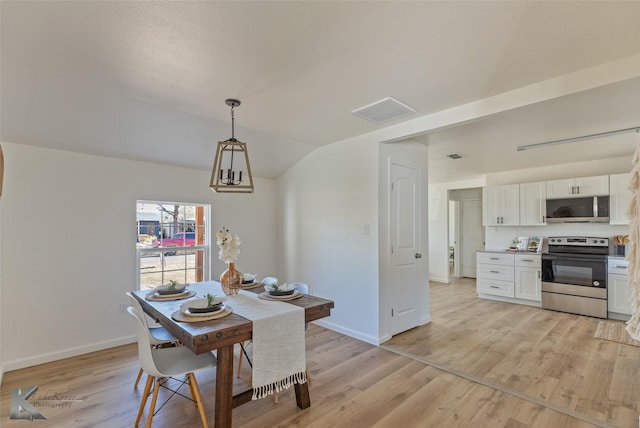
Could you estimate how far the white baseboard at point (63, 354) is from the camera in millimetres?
2855

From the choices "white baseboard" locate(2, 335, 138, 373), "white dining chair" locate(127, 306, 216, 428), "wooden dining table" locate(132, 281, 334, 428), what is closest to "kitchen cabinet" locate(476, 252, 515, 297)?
"wooden dining table" locate(132, 281, 334, 428)

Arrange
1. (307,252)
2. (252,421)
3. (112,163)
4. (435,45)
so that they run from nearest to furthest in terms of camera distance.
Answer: (435,45)
(252,421)
(112,163)
(307,252)

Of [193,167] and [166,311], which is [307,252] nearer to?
[193,167]

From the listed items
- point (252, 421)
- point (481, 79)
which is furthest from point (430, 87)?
point (252, 421)

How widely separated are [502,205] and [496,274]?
128 cm

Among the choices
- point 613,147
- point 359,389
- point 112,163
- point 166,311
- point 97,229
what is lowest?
point 359,389

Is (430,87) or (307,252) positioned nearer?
(430,87)

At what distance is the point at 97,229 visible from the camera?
3.36 meters

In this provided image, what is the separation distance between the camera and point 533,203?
5234 mm

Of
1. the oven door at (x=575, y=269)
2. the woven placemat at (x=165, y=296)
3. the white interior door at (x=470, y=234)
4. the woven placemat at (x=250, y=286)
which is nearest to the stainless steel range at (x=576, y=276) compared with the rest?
the oven door at (x=575, y=269)

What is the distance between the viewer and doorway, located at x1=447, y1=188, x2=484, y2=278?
7.65m

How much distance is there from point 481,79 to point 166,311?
2.89 meters

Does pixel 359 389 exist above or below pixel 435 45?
below

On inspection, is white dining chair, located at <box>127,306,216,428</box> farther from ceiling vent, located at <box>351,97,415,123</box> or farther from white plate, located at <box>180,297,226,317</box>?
ceiling vent, located at <box>351,97,415,123</box>
